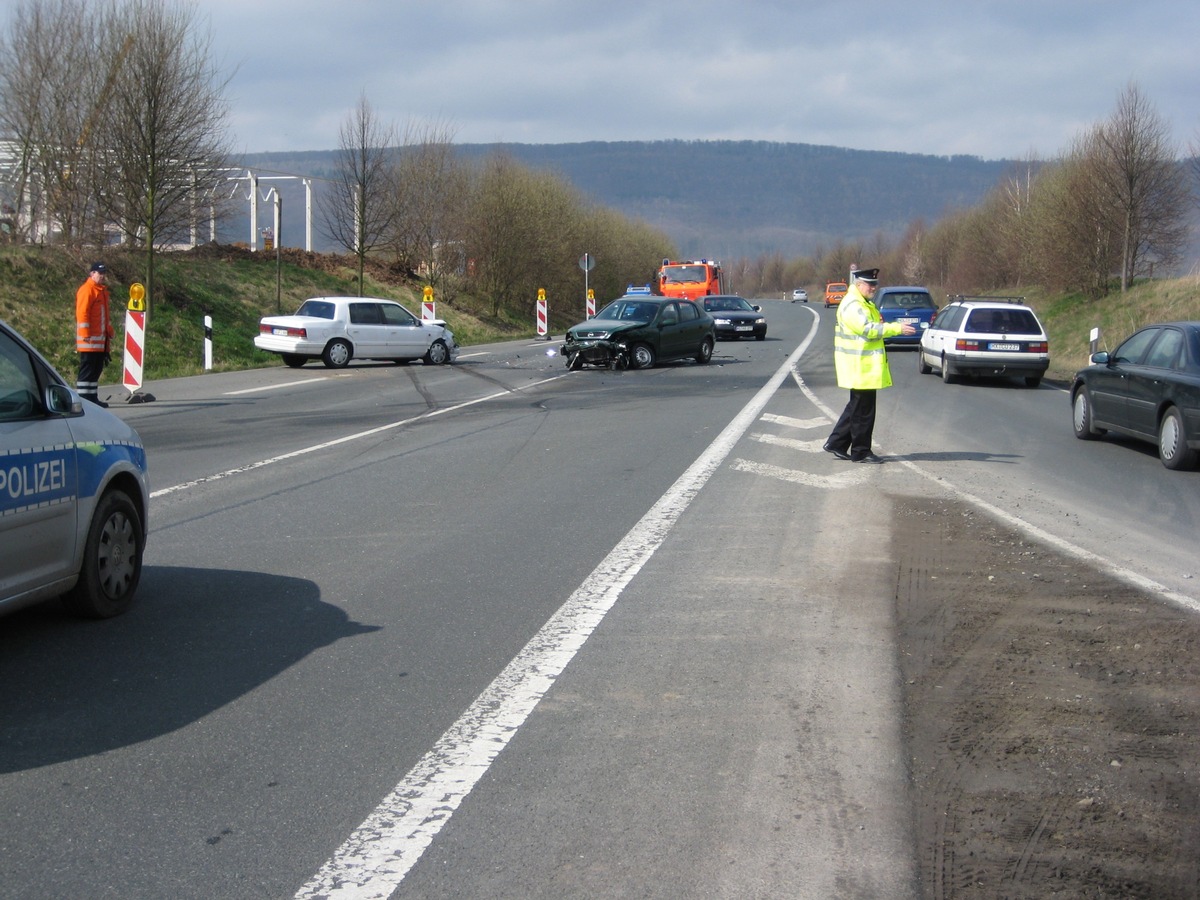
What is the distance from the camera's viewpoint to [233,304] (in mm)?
33094

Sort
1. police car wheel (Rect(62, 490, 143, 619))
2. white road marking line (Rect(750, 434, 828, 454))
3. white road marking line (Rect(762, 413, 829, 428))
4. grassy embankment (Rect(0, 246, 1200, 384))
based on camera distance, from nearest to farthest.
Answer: police car wheel (Rect(62, 490, 143, 619)) < white road marking line (Rect(750, 434, 828, 454)) < white road marking line (Rect(762, 413, 829, 428)) < grassy embankment (Rect(0, 246, 1200, 384))

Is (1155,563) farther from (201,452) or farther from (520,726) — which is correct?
(201,452)

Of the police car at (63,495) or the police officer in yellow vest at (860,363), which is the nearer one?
the police car at (63,495)

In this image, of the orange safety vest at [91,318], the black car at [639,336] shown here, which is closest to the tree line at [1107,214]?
the black car at [639,336]

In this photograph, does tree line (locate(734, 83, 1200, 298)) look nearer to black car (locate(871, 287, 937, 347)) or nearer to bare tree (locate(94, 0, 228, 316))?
black car (locate(871, 287, 937, 347))

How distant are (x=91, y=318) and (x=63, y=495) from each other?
37.0 feet

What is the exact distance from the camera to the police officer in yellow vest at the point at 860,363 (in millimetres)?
11547

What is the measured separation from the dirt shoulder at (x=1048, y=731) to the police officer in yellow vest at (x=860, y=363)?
4.31 metres

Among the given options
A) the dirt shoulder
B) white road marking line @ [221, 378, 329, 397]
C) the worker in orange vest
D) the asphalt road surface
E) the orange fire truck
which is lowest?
white road marking line @ [221, 378, 329, 397]

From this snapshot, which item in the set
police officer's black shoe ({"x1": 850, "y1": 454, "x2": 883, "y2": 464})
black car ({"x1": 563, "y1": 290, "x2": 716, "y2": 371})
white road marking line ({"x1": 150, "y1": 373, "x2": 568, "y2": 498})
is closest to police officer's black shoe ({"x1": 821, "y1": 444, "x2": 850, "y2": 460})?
police officer's black shoe ({"x1": 850, "y1": 454, "x2": 883, "y2": 464})

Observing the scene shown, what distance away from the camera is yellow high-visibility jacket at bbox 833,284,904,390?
37.8ft

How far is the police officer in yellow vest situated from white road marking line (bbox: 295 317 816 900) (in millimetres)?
4778

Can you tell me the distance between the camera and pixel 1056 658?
18.2 ft

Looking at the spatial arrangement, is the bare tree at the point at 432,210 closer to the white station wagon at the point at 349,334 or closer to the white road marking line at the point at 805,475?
the white station wagon at the point at 349,334
